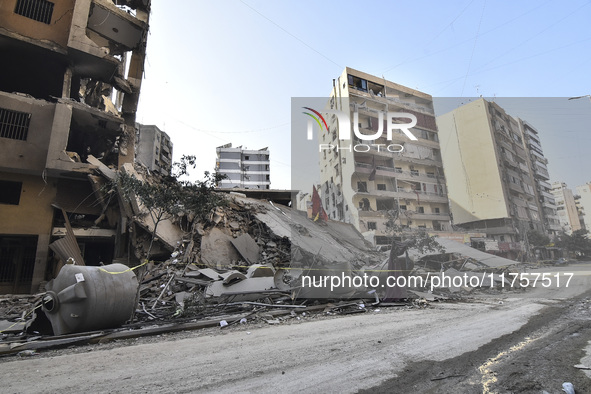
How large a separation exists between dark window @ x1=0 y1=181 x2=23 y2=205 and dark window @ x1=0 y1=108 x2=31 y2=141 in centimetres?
220

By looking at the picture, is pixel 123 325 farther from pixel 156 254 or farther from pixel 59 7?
pixel 59 7

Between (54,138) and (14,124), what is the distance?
1.87 metres

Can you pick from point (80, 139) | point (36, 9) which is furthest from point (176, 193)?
point (36, 9)

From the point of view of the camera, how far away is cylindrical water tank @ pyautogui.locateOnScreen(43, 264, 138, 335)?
5.40 metres

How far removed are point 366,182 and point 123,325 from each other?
31009mm

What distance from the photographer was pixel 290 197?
21281 millimetres

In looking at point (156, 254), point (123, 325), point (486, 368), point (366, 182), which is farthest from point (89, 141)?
point (366, 182)

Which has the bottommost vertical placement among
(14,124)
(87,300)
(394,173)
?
(87,300)

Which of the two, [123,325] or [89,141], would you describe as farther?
[89,141]

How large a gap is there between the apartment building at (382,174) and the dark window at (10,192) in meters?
25.3

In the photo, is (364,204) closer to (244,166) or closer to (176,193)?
(176,193)

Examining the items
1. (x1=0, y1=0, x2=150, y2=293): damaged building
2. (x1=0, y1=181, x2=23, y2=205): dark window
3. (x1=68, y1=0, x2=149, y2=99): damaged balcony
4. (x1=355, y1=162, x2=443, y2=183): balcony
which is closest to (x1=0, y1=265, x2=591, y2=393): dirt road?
(x1=0, y1=0, x2=150, y2=293): damaged building

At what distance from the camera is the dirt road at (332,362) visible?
9.31ft

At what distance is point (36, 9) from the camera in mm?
14617
